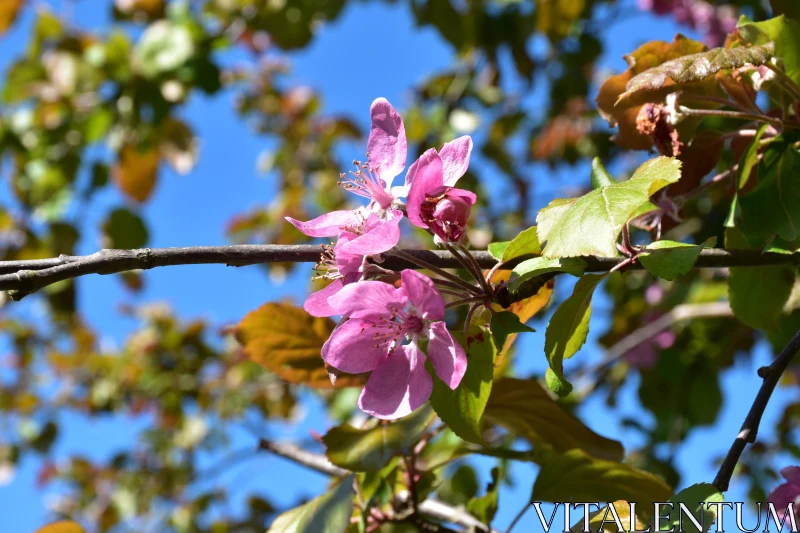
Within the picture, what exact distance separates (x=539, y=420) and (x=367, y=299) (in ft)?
1.55

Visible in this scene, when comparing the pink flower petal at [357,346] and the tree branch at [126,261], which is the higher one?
the tree branch at [126,261]

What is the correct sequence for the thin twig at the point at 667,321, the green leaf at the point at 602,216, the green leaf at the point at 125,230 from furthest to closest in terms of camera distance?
the green leaf at the point at 125,230 → the thin twig at the point at 667,321 → the green leaf at the point at 602,216

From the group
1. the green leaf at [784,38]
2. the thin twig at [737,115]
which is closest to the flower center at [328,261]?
the thin twig at [737,115]

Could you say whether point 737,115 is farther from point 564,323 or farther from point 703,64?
point 564,323

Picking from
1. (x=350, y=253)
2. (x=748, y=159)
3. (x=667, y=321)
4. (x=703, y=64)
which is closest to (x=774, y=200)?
(x=748, y=159)

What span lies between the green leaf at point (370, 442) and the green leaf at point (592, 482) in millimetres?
195

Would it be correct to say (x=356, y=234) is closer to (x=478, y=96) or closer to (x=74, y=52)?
(x=74, y=52)

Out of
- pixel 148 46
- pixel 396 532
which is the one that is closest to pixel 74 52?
pixel 148 46

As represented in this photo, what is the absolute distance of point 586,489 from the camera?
102 cm

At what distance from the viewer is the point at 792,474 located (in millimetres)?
885

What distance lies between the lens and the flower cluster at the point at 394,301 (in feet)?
2.28

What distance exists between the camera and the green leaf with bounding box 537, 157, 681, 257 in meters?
0.63

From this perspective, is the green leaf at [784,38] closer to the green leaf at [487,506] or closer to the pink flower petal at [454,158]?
the pink flower petal at [454,158]

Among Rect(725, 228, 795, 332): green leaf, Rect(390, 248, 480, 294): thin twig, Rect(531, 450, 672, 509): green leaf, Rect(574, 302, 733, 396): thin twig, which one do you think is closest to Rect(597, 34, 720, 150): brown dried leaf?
Rect(725, 228, 795, 332): green leaf
